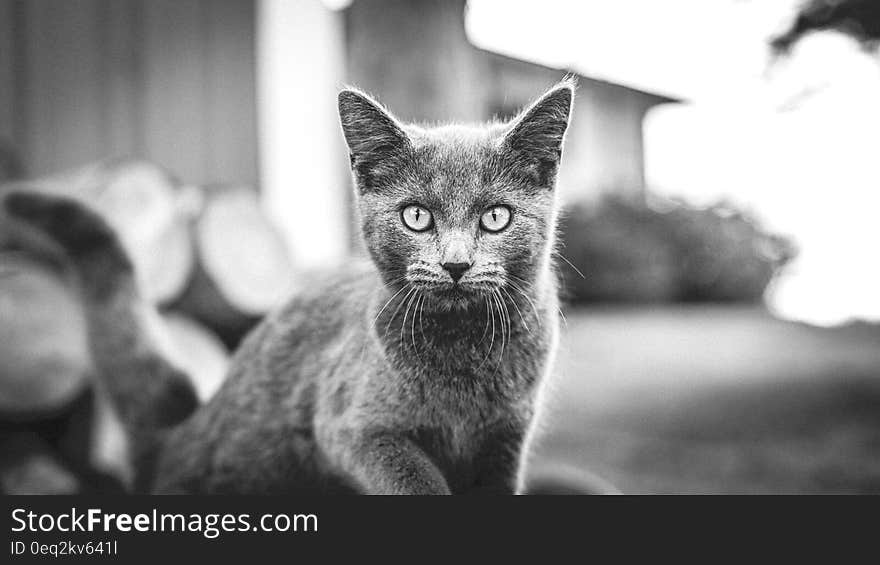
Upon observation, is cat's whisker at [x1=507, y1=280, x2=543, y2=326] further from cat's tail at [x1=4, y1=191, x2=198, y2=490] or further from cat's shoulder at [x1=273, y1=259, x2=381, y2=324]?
cat's tail at [x1=4, y1=191, x2=198, y2=490]

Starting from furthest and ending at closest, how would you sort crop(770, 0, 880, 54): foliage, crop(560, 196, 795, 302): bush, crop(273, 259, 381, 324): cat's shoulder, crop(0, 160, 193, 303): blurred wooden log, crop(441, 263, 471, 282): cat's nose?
crop(560, 196, 795, 302): bush < crop(0, 160, 193, 303): blurred wooden log < crop(770, 0, 880, 54): foliage < crop(273, 259, 381, 324): cat's shoulder < crop(441, 263, 471, 282): cat's nose

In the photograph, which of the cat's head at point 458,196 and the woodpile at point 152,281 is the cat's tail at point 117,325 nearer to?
the woodpile at point 152,281

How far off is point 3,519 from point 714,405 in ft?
7.10

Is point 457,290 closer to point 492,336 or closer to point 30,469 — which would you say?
point 492,336

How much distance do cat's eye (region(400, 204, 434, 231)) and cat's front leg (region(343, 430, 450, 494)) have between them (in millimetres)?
264

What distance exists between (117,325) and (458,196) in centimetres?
73

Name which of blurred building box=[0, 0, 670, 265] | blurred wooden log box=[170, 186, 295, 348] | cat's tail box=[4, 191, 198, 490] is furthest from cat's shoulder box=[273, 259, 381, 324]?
blurred building box=[0, 0, 670, 265]

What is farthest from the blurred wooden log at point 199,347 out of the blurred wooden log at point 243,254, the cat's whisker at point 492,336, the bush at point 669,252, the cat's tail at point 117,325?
the bush at point 669,252

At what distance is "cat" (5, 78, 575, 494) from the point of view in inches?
33.1

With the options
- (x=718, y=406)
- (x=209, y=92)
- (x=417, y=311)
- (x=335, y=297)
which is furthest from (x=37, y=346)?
(x=718, y=406)

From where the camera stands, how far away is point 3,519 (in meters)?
0.91

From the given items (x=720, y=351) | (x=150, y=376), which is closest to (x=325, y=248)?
(x=720, y=351)

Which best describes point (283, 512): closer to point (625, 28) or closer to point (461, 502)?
point (461, 502)

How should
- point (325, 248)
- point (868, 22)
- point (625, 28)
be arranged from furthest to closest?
point (325, 248), point (868, 22), point (625, 28)
